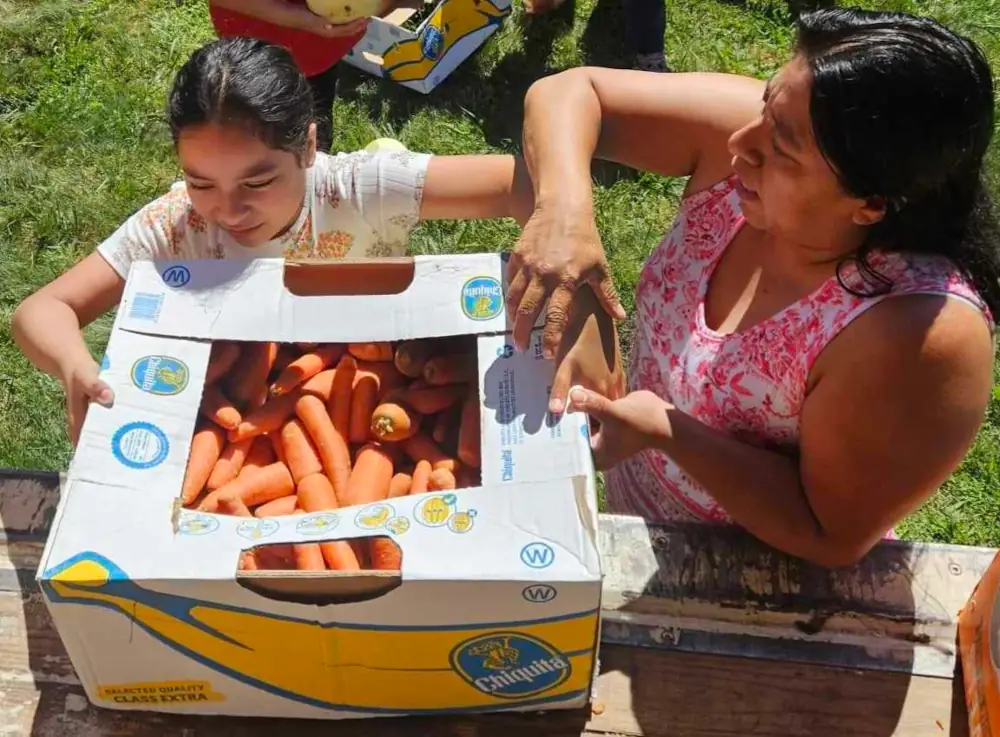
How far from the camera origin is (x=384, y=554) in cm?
91

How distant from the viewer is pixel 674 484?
4.59ft

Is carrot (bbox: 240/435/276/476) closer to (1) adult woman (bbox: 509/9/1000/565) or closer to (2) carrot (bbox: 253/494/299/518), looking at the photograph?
(2) carrot (bbox: 253/494/299/518)

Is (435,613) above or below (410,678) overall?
above

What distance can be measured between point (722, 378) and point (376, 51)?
2475 millimetres

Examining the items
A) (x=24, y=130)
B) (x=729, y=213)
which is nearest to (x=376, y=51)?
(x=24, y=130)

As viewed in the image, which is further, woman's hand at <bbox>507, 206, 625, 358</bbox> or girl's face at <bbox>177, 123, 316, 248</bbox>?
girl's face at <bbox>177, 123, 316, 248</bbox>

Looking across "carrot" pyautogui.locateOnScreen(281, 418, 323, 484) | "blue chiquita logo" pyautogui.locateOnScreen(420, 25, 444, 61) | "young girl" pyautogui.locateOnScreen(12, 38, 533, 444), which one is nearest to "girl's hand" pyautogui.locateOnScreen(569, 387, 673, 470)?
"carrot" pyautogui.locateOnScreen(281, 418, 323, 484)

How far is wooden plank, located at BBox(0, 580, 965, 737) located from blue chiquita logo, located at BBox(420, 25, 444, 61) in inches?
99.9

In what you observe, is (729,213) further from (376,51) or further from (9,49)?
(9,49)

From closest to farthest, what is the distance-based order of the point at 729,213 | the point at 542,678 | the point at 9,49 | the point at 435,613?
the point at 435,613
the point at 542,678
the point at 729,213
the point at 9,49

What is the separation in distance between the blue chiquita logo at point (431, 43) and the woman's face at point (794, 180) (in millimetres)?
2296

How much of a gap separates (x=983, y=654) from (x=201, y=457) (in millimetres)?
902

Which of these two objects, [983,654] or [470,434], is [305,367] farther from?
[983,654]

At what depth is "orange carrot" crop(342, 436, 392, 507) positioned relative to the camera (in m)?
1.05
